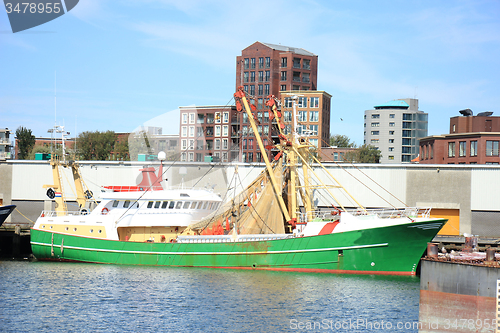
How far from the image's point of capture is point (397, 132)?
11731 cm

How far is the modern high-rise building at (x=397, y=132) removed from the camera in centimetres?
11688

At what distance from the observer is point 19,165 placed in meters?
48.1

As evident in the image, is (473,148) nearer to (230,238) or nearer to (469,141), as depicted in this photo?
(469,141)

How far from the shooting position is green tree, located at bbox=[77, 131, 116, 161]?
86.4 meters

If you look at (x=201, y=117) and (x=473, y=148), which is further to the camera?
(x=201, y=117)

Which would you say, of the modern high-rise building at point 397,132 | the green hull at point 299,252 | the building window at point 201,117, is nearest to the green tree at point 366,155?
the modern high-rise building at point 397,132

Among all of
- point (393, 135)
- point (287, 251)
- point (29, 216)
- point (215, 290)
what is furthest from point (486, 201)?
point (393, 135)

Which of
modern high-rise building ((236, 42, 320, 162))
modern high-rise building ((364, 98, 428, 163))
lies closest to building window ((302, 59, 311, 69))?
modern high-rise building ((236, 42, 320, 162))

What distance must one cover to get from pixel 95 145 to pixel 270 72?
102ft

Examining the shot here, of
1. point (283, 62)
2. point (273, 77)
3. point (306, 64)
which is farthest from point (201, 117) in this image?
point (306, 64)

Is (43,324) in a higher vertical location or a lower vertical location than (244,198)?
lower

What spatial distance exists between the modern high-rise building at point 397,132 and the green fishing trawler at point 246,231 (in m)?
85.0

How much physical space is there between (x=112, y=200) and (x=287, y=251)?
1203 cm

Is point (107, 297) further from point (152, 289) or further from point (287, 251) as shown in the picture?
point (287, 251)
